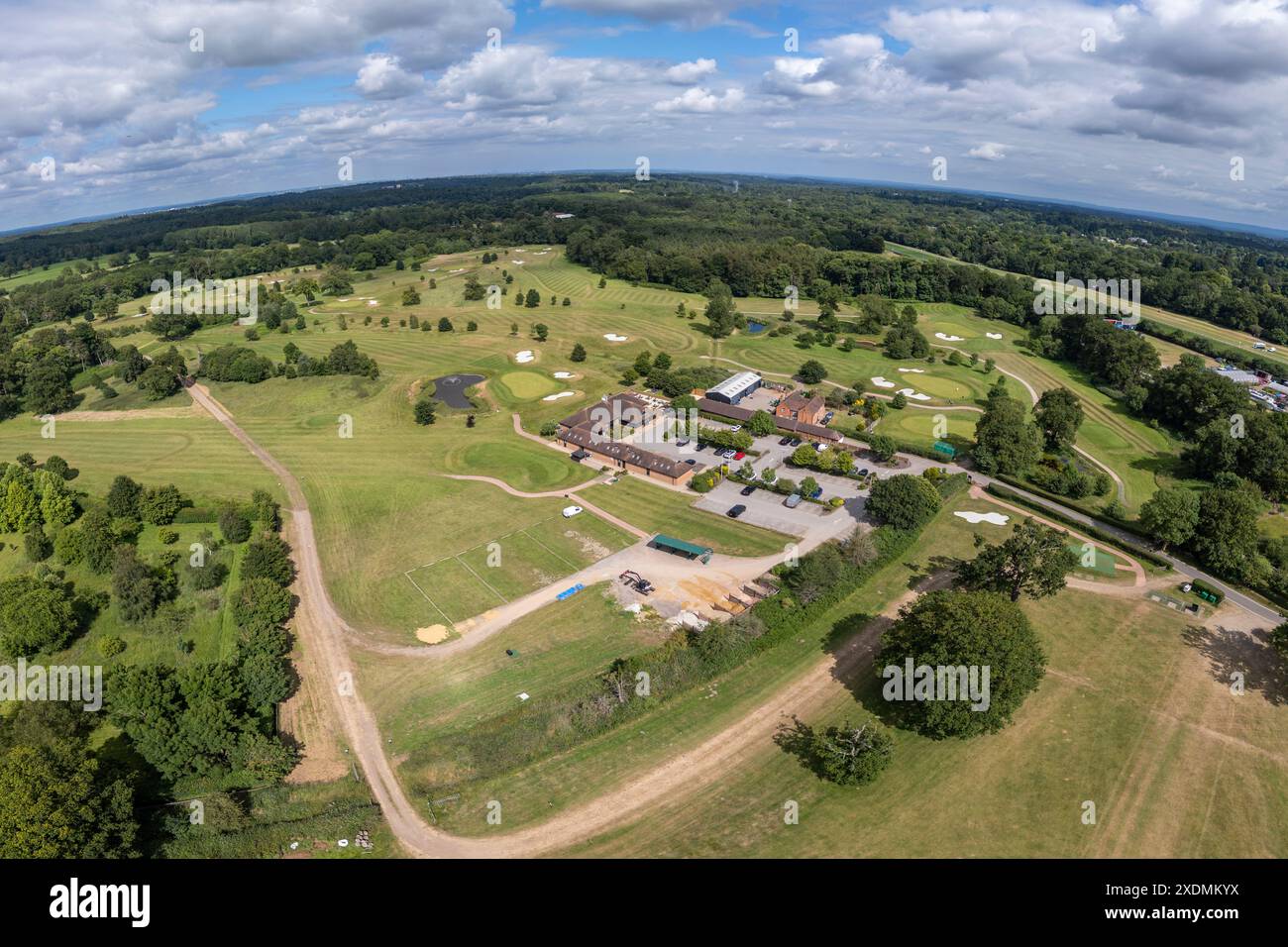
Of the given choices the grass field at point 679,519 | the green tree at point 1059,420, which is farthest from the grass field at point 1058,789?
the green tree at point 1059,420

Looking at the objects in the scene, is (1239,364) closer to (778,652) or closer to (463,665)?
(778,652)

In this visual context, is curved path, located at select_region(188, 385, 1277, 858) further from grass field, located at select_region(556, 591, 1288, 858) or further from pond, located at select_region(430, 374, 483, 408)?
pond, located at select_region(430, 374, 483, 408)

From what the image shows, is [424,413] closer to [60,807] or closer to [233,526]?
[233,526]

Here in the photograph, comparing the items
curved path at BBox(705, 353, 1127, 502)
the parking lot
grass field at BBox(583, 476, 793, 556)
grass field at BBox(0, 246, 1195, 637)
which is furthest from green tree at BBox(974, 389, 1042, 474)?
grass field at BBox(583, 476, 793, 556)

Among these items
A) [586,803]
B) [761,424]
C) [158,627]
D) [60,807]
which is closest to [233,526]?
[158,627]

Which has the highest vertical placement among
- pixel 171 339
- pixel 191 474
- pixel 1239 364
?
pixel 171 339

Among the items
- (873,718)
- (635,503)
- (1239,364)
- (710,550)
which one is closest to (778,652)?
(873,718)
